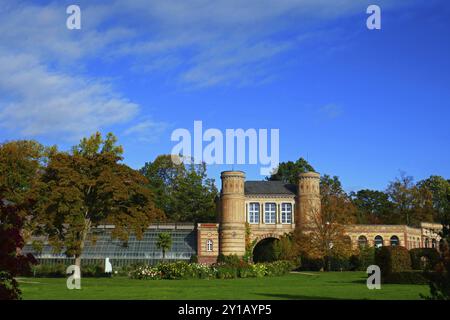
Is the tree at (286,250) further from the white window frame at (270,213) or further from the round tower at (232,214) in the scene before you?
the white window frame at (270,213)

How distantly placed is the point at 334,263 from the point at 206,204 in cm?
2715

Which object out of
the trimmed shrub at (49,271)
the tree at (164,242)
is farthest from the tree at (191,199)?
the trimmed shrub at (49,271)

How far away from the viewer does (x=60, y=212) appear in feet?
123

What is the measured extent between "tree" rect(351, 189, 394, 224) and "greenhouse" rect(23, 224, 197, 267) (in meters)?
31.1

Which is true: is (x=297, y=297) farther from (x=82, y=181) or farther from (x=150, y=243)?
(x=150, y=243)

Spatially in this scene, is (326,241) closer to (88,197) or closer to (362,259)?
(362,259)

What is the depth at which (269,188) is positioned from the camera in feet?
207

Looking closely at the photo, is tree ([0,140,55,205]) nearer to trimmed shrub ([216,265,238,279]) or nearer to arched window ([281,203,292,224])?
trimmed shrub ([216,265,238,279])

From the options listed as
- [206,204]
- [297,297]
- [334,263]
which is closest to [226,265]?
[334,263]

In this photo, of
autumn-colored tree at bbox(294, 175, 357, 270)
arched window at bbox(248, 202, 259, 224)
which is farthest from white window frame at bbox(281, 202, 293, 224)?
autumn-colored tree at bbox(294, 175, 357, 270)

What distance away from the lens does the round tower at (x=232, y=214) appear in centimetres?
5806

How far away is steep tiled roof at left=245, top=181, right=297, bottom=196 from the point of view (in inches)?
2441

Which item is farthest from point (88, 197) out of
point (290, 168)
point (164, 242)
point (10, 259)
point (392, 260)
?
point (290, 168)

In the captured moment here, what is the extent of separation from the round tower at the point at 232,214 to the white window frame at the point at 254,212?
2.26 m
